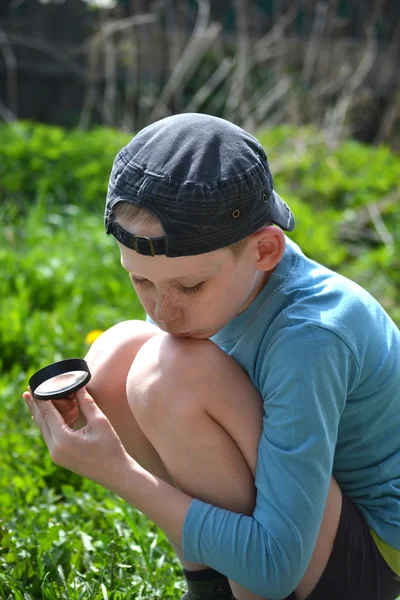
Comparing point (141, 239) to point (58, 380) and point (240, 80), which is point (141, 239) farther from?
point (240, 80)

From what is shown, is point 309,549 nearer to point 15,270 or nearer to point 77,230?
point 15,270

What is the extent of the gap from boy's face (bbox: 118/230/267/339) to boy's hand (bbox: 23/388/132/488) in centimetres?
24

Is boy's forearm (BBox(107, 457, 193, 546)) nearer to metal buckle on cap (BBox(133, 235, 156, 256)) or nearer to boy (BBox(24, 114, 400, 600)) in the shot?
boy (BBox(24, 114, 400, 600))

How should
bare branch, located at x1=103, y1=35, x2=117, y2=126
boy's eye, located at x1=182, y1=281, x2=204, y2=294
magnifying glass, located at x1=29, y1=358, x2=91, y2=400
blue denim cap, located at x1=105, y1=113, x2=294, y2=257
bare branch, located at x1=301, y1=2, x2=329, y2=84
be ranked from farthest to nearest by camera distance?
bare branch, located at x1=301, y1=2, x2=329, y2=84
bare branch, located at x1=103, y1=35, x2=117, y2=126
magnifying glass, located at x1=29, y1=358, x2=91, y2=400
boy's eye, located at x1=182, y1=281, x2=204, y2=294
blue denim cap, located at x1=105, y1=113, x2=294, y2=257

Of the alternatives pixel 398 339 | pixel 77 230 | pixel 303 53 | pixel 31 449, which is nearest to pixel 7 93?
pixel 303 53

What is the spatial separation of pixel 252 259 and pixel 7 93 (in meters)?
6.82

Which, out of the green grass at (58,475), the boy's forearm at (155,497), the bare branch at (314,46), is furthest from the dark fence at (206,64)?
the boy's forearm at (155,497)

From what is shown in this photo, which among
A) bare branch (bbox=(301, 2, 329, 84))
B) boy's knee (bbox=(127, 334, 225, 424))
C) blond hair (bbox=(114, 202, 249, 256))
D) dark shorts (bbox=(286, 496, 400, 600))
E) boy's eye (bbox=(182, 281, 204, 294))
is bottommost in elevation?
bare branch (bbox=(301, 2, 329, 84))

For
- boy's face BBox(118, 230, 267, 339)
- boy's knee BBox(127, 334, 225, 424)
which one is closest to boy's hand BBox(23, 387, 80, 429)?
boy's knee BBox(127, 334, 225, 424)

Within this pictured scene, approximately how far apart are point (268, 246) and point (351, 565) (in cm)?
65

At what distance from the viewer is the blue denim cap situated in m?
1.35

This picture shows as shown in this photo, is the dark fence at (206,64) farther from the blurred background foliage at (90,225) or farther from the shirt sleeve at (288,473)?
the shirt sleeve at (288,473)

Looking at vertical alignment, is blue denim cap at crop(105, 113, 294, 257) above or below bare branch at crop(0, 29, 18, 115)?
above

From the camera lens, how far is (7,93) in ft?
25.3
